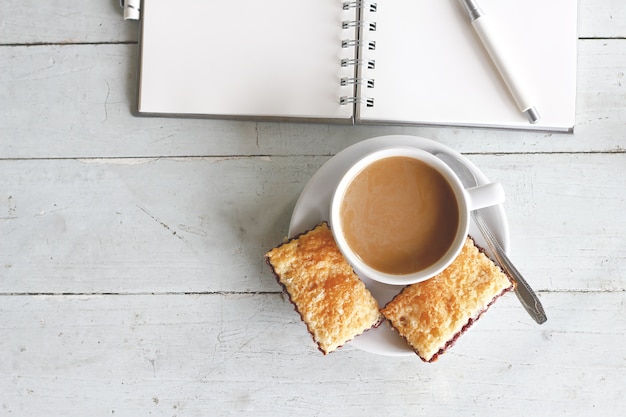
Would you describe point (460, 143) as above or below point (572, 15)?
below

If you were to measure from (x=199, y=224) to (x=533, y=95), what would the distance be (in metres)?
0.61

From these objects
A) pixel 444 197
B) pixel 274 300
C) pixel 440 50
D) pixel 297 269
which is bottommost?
pixel 274 300

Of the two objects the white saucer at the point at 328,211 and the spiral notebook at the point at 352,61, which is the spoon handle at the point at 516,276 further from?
the spiral notebook at the point at 352,61

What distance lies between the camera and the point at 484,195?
2.81 ft

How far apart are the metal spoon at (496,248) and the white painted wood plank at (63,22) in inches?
23.5

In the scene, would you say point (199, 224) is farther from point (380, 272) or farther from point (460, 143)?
point (460, 143)

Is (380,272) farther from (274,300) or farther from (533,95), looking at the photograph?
(533,95)

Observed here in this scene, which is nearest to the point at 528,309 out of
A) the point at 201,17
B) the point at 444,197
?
the point at 444,197

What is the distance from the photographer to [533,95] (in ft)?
3.29

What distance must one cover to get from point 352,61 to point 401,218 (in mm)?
289

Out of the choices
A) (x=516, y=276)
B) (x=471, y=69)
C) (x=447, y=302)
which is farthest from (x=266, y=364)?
(x=471, y=69)

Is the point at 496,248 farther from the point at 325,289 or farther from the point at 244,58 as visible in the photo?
the point at 244,58

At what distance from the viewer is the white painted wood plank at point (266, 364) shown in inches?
41.1

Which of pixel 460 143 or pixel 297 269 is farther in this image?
pixel 460 143
